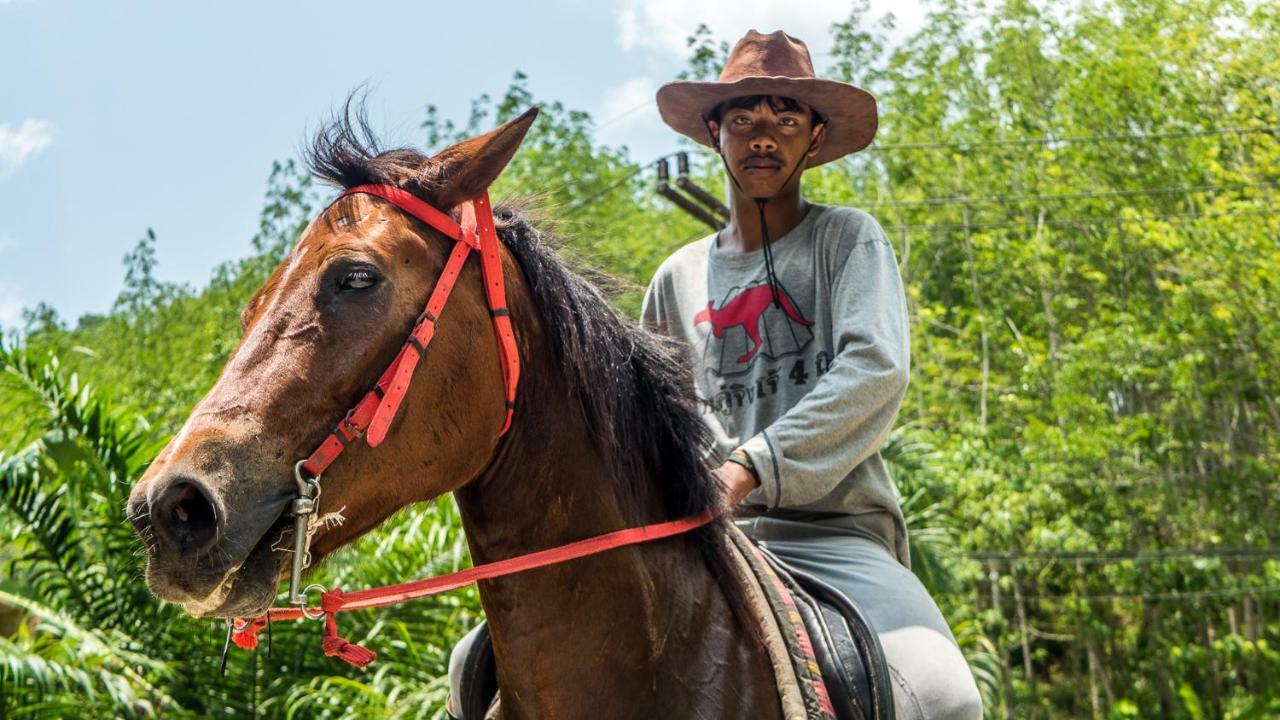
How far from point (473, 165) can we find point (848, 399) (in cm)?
107

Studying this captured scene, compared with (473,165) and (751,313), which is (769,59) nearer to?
(751,313)

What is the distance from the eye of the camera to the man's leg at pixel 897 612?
252 cm

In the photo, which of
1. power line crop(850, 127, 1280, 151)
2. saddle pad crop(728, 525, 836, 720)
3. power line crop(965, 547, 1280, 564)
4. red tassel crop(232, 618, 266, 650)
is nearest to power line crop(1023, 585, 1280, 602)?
power line crop(965, 547, 1280, 564)

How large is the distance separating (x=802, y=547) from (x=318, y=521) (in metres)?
1.35

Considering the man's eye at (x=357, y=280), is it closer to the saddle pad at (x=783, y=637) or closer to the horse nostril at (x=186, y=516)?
the horse nostril at (x=186, y=516)

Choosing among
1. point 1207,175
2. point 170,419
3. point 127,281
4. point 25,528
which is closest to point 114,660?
point 25,528

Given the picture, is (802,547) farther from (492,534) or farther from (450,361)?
(450,361)

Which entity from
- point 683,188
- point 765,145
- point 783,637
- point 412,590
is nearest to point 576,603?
point 412,590

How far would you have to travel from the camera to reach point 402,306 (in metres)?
2.14

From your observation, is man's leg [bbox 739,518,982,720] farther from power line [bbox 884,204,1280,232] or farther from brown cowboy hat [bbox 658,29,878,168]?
power line [bbox 884,204,1280,232]

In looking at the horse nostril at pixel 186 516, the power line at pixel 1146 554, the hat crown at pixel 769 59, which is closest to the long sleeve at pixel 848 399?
the hat crown at pixel 769 59

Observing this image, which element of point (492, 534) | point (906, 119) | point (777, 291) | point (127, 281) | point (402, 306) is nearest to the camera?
point (402, 306)

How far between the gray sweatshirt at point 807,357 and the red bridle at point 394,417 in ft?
1.48

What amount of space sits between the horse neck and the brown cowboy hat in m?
1.28
